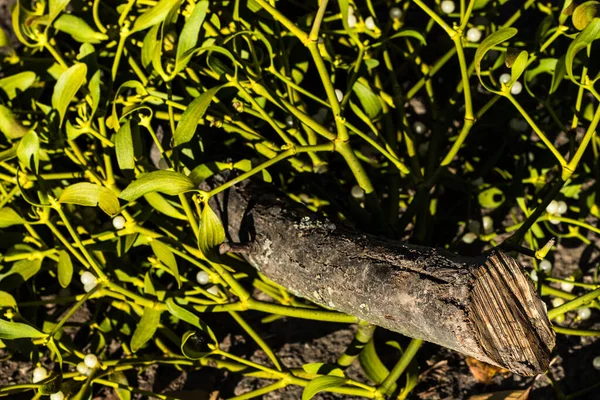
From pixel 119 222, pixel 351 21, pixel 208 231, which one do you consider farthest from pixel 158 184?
pixel 351 21

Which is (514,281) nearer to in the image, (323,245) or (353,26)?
(323,245)

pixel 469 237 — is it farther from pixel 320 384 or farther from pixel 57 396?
pixel 57 396

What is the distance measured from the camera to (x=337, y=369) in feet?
3.43

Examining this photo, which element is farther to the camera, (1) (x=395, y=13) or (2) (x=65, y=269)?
(1) (x=395, y=13)

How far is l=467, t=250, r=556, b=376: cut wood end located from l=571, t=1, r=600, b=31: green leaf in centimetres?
32

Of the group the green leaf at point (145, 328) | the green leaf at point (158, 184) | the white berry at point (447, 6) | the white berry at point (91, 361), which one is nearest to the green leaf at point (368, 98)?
the white berry at point (447, 6)

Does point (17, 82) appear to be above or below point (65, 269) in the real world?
above

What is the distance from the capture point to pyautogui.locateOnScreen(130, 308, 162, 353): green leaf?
1.05 m

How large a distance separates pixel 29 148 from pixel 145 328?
29 cm

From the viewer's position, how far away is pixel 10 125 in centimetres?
108

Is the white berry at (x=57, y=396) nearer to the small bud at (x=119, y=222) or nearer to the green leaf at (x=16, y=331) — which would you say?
the green leaf at (x=16, y=331)

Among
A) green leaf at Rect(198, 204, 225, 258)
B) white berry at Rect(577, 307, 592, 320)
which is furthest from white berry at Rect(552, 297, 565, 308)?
green leaf at Rect(198, 204, 225, 258)

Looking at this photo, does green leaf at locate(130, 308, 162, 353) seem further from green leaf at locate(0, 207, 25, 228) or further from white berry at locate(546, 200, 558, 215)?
white berry at locate(546, 200, 558, 215)

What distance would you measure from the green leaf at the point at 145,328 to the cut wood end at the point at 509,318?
46 cm
